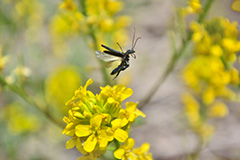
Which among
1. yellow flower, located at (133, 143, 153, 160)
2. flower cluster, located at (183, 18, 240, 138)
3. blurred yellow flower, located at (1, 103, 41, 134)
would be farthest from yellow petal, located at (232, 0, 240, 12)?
blurred yellow flower, located at (1, 103, 41, 134)

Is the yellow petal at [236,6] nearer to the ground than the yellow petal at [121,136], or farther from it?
farther from it

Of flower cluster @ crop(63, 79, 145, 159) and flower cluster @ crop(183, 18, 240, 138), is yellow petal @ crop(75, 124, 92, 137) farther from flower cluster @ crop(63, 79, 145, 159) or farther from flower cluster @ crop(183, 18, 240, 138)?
flower cluster @ crop(183, 18, 240, 138)

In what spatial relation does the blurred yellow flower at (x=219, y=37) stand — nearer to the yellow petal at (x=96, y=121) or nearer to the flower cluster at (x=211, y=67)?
the flower cluster at (x=211, y=67)

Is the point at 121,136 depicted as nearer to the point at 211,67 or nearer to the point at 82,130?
the point at 82,130

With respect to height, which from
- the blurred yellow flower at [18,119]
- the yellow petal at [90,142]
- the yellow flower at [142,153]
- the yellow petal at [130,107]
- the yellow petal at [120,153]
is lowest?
the blurred yellow flower at [18,119]

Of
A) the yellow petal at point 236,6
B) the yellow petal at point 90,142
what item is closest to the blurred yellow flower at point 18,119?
the yellow petal at point 90,142

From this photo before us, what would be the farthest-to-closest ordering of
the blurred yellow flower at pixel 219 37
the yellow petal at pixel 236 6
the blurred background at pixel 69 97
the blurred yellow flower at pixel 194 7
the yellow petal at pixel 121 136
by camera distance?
1. the blurred background at pixel 69 97
2. the blurred yellow flower at pixel 219 37
3. the blurred yellow flower at pixel 194 7
4. the yellow petal at pixel 236 6
5. the yellow petal at pixel 121 136

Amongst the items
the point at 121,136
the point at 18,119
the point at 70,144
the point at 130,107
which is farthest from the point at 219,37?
the point at 18,119

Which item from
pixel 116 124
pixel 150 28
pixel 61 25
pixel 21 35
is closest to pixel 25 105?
pixel 61 25
